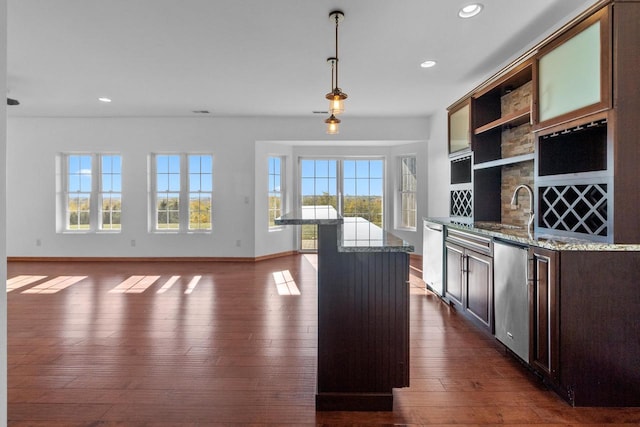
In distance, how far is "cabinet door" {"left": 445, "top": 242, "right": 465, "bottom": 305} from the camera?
3.32 m

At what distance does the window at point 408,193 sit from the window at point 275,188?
258cm

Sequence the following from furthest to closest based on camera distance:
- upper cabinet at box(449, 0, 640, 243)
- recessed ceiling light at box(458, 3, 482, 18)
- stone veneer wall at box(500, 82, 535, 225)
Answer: stone veneer wall at box(500, 82, 535, 225)
recessed ceiling light at box(458, 3, 482, 18)
upper cabinet at box(449, 0, 640, 243)

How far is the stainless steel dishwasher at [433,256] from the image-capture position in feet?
12.6

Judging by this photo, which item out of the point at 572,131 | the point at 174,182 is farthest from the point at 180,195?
the point at 572,131

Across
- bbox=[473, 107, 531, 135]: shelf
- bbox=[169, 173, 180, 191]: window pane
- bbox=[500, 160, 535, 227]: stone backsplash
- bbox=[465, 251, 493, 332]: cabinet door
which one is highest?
bbox=[473, 107, 531, 135]: shelf

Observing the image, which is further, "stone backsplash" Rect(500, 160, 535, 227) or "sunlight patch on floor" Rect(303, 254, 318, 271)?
"sunlight patch on floor" Rect(303, 254, 318, 271)

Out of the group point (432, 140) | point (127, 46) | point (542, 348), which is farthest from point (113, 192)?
point (542, 348)

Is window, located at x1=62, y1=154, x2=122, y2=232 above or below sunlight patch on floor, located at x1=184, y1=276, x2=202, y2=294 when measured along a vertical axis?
above

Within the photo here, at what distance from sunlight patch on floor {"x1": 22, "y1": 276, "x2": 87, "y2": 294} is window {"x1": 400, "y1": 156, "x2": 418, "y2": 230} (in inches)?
230

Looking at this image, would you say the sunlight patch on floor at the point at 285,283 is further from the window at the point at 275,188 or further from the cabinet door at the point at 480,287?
the cabinet door at the point at 480,287

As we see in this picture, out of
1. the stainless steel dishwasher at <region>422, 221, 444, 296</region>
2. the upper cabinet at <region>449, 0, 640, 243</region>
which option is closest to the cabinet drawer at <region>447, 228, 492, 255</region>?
the stainless steel dishwasher at <region>422, 221, 444, 296</region>

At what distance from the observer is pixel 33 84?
4.57 metres

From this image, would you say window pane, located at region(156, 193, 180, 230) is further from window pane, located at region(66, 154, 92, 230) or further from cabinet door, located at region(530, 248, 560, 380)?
cabinet door, located at region(530, 248, 560, 380)

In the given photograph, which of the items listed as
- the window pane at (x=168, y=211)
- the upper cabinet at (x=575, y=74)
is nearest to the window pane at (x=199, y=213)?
the window pane at (x=168, y=211)
